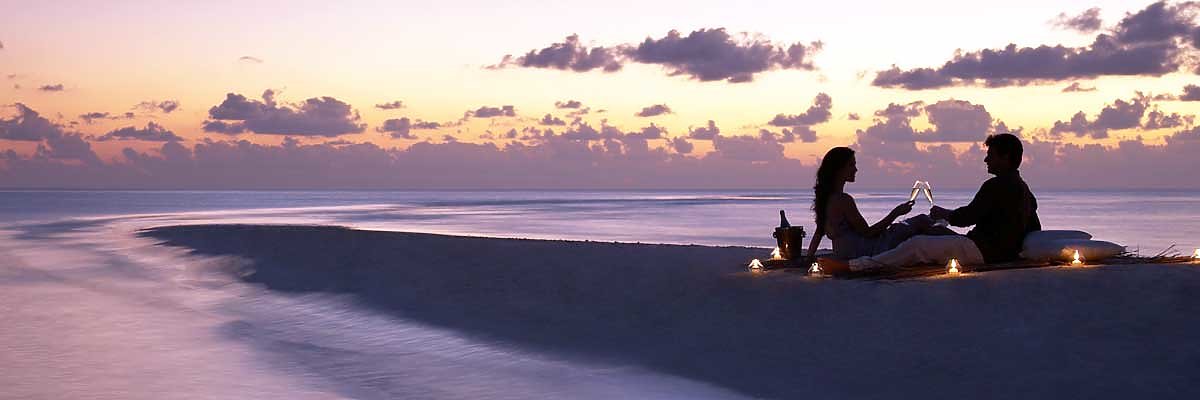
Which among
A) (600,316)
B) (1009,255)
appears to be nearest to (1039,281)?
(1009,255)

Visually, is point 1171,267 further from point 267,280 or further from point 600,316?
point 267,280

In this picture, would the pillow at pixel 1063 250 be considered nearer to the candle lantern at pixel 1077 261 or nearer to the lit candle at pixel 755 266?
the candle lantern at pixel 1077 261

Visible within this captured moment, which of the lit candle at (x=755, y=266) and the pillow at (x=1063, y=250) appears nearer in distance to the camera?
the pillow at (x=1063, y=250)

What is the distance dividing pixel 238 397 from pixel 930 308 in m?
7.31

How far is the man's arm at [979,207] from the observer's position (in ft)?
38.7

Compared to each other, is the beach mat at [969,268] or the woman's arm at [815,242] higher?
the woman's arm at [815,242]

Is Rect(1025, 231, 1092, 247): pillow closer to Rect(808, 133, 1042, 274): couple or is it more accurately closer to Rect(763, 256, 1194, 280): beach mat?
Rect(808, 133, 1042, 274): couple

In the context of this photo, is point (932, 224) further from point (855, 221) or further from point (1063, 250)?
point (1063, 250)

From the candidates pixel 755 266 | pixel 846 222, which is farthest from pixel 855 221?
pixel 755 266

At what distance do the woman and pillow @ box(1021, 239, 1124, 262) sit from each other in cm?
131

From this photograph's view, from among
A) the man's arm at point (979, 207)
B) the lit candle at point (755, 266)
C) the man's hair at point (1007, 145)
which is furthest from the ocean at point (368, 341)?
the man's hair at point (1007, 145)

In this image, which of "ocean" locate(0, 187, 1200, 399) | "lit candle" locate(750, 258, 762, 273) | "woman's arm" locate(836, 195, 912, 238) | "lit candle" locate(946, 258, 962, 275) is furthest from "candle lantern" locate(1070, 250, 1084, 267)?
"lit candle" locate(750, 258, 762, 273)

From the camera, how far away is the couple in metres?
11.8

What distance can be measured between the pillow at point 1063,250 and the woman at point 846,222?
1310 millimetres
